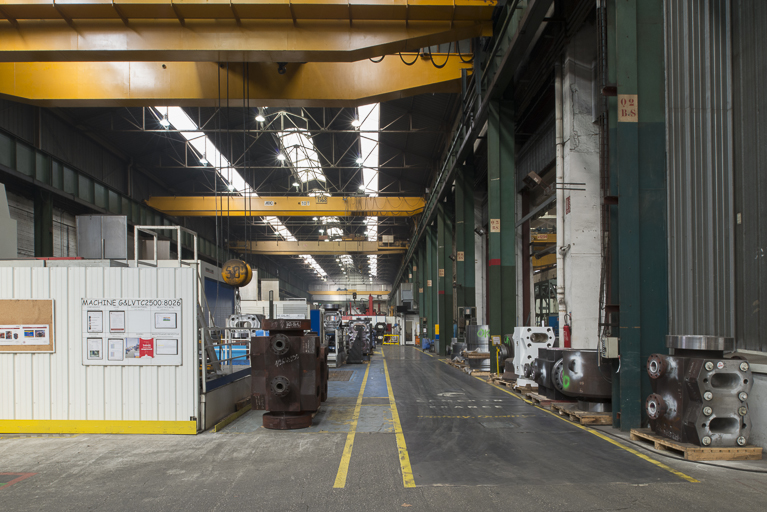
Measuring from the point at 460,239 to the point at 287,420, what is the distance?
14949mm

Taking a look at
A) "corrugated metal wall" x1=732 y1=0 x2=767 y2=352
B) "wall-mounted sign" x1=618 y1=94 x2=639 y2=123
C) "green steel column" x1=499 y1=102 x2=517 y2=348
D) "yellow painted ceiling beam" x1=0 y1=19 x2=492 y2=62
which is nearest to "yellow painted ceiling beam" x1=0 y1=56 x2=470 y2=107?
"yellow painted ceiling beam" x1=0 y1=19 x2=492 y2=62

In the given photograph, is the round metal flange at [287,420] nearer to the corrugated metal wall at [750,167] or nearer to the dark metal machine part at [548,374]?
the dark metal machine part at [548,374]

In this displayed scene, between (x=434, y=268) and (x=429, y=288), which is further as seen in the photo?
(x=429, y=288)

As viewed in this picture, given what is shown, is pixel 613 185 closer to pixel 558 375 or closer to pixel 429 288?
Result: pixel 558 375

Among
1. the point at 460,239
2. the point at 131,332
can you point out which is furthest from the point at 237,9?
the point at 460,239

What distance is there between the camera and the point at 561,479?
5.34 m

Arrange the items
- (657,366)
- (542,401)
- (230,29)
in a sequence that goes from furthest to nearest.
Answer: (230,29) < (542,401) < (657,366)

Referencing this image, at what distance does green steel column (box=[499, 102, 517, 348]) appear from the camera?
1464 cm

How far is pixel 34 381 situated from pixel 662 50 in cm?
1121

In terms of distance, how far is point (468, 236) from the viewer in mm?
21562

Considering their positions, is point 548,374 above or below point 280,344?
below

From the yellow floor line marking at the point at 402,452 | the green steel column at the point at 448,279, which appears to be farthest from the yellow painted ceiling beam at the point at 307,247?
the yellow floor line marking at the point at 402,452

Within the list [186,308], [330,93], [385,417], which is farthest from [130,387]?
[330,93]

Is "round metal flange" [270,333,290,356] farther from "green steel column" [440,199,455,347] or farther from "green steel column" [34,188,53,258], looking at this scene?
"green steel column" [440,199,455,347]
